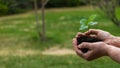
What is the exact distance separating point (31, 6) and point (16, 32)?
24.9ft

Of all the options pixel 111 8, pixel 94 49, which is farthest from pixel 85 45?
pixel 111 8

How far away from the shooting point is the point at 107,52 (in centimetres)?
221

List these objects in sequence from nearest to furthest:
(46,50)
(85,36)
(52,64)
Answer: (85,36), (52,64), (46,50)

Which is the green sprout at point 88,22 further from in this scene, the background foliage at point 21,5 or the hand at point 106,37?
the background foliage at point 21,5

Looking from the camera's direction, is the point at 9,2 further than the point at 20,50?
Yes

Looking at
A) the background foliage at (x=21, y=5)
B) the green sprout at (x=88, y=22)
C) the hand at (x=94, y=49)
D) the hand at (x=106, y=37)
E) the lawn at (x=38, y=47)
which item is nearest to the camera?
the hand at (x=94, y=49)

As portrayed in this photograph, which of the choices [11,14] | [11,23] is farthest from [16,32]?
[11,14]

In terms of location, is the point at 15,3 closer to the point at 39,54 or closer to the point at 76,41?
the point at 39,54

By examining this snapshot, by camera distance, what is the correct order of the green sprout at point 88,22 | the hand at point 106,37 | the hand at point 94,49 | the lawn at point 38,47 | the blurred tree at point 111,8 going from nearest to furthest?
the hand at point 94,49
the hand at point 106,37
the green sprout at point 88,22
the lawn at point 38,47
the blurred tree at point 111,8

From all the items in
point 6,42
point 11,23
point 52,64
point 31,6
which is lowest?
point 31,6

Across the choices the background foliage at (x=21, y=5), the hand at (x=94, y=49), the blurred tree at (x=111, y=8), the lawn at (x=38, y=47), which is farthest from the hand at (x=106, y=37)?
the background foliage at (x=21, y=5)

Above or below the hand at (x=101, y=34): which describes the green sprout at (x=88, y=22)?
above

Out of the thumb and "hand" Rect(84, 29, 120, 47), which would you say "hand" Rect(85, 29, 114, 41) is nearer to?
"hand" Rect(84, 29, 120, 47)

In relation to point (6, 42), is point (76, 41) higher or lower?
higher
